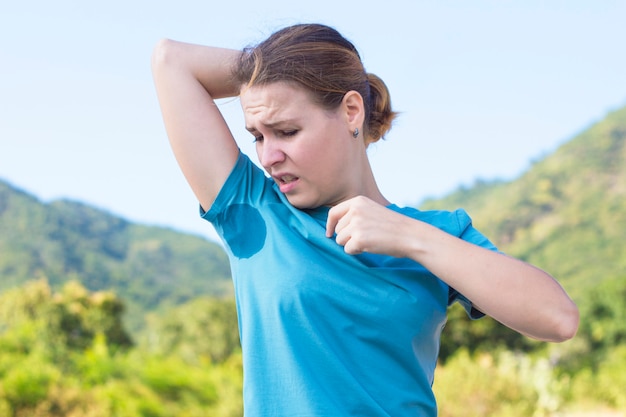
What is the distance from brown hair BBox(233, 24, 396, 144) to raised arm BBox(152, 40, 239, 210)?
67 millimetres

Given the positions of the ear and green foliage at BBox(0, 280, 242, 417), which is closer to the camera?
the ear

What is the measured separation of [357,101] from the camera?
4.76 feet

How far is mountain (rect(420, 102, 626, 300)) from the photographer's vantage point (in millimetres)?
28453

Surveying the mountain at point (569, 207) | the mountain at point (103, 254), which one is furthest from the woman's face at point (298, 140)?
the mountain at point (103, 254)

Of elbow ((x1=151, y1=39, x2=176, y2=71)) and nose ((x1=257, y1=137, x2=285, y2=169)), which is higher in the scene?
elbow ((x1=151, y1=39, x2=176, y2=71))

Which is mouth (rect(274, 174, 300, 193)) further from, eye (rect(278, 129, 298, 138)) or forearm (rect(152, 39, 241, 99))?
forearm (rect(152, 39, 241, 99))

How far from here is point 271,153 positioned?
4.50 feet

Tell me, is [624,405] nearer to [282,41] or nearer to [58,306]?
[58,306]

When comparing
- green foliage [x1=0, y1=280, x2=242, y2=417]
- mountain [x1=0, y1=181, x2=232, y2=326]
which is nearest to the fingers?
green foliage [x1=0, y1=280, x2=242, y2=417]

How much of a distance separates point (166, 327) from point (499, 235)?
19.4m

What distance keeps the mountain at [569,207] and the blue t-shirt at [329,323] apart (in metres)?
23.2

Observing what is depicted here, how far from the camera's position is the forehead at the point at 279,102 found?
136 cm

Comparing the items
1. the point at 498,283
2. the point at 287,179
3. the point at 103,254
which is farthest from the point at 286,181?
the point at 103,254

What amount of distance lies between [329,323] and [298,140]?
291 mm
